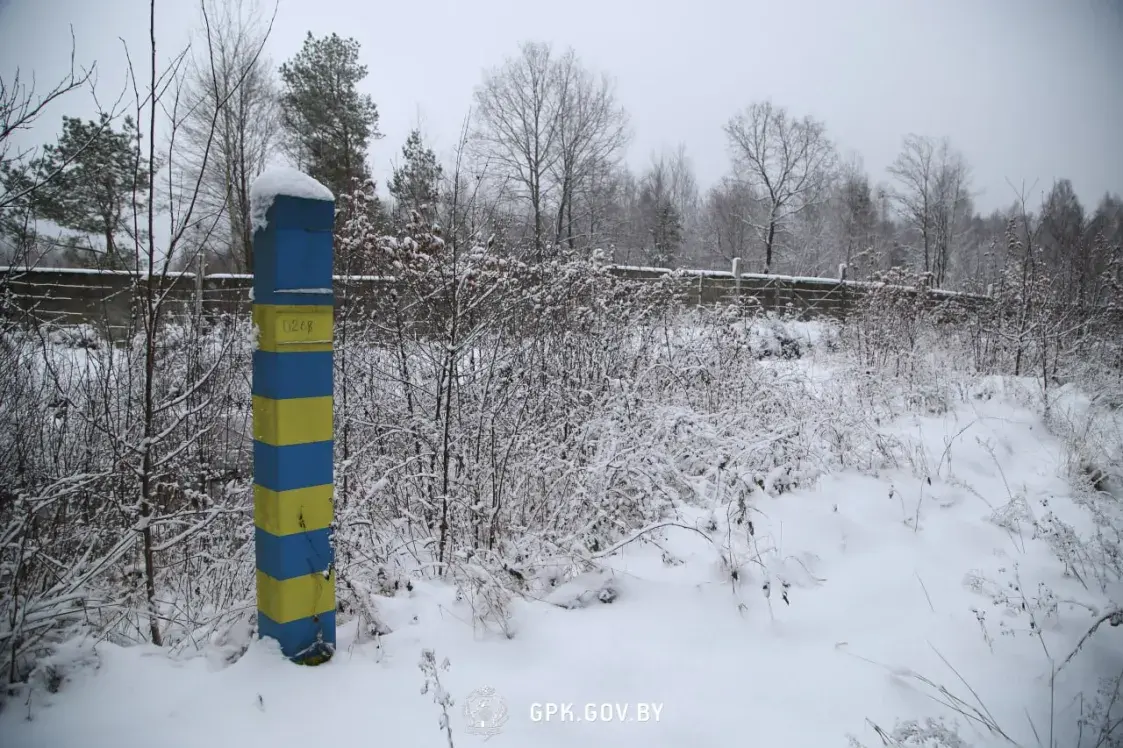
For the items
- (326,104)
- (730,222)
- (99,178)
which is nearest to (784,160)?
(730,222)

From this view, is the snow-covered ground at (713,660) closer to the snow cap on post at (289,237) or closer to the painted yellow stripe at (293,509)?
the painted yellow stripe at (293,509)

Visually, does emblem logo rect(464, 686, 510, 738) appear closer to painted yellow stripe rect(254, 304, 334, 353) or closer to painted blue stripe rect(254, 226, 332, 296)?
painted yellow stripe rect(254, 304, 334, 353)

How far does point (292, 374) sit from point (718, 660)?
5.82ft

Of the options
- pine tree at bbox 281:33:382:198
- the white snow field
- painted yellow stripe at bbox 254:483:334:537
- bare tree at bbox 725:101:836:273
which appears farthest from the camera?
bare tree at bbox 725:101:836:273

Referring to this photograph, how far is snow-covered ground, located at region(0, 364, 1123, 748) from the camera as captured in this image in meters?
1.76

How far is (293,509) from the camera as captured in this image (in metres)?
1.88

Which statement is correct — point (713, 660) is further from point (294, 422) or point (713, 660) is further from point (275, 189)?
point (275, 189)

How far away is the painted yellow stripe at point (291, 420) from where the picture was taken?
1.84m

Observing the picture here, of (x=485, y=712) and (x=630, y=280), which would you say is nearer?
(x=485, y=712)

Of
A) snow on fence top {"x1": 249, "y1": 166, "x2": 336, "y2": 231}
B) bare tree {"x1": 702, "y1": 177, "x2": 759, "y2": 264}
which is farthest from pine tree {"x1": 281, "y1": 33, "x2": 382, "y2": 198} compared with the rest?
bare tree {"x1": 702, "y1": 177, "x2": 759, "y2": 264}

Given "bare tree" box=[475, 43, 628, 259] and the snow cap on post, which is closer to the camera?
the snow cap on post

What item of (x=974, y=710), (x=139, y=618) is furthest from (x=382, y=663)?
(x=974, y=710)

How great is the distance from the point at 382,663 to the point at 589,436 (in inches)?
96.0

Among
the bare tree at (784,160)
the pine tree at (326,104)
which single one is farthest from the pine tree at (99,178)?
the bare tree at (784,160)
